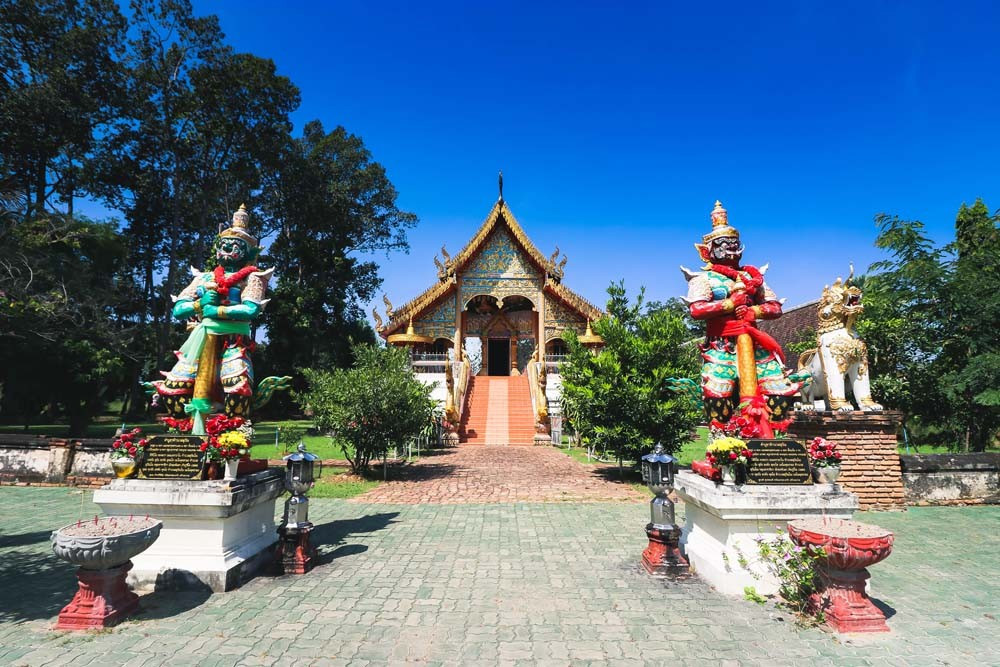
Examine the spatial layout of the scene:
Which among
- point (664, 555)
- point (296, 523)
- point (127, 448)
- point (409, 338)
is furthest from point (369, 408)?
point (409, 338)

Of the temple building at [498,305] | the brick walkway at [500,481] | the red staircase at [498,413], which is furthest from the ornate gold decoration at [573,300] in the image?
the brick walkway at [500,481]

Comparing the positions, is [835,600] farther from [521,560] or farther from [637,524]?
[637,524]

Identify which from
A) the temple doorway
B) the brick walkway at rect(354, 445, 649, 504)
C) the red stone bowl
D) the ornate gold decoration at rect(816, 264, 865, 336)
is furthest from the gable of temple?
the red stone bowl

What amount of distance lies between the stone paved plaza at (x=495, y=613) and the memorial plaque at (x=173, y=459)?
3.54ft

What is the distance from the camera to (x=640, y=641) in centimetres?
358

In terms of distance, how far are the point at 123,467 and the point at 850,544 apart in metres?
6.38

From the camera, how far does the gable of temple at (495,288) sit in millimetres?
21375

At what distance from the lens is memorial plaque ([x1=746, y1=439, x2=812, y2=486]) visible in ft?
15.5

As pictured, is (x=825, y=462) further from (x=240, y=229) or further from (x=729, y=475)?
(x=240, y=229)

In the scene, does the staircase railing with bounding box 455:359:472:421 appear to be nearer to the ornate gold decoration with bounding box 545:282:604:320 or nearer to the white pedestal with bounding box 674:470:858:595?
the ornate gold decoration with bounding box 545:282:604:320

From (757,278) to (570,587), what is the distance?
398cm

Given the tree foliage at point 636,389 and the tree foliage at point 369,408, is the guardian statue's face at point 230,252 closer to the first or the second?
the tree foliage at point 369,408

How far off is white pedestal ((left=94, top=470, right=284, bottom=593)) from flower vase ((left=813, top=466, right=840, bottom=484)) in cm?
566

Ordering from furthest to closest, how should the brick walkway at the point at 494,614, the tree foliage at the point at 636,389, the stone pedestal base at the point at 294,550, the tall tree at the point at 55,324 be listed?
the tall tree at the point at 55,324
the tree foliage at the point at 636,389
the stone pedestal base at the point at 294,550
the brick walkway at the point at 494,614
